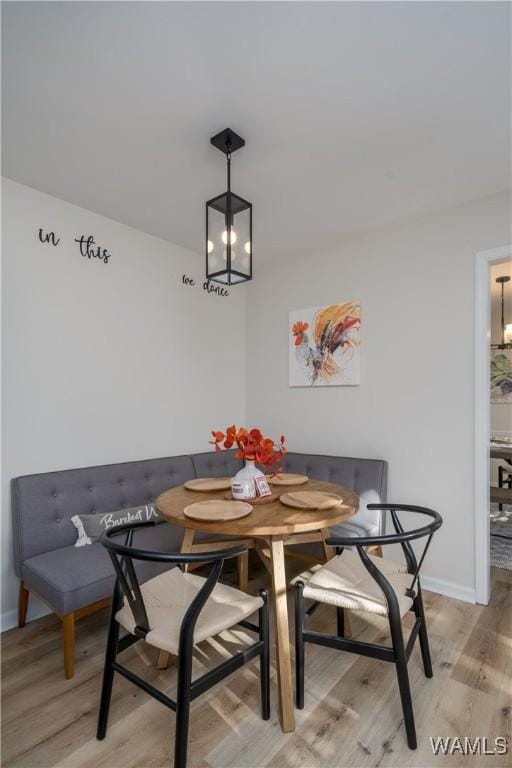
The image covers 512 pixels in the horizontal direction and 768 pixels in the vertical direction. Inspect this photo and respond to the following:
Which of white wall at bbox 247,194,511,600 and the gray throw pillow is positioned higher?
white wall at bbox 247,194,511,600

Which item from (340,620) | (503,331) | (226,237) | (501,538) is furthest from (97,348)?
(503,331)

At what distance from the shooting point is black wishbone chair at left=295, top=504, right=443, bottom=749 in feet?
4.80

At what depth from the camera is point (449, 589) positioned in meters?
2.61

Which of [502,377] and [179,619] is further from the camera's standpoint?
[502,377]

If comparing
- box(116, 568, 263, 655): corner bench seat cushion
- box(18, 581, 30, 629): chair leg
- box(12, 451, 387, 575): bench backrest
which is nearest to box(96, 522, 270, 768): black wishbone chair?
box(116, 568, 263, 655): corner bench seat cushion

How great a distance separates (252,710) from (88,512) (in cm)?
140

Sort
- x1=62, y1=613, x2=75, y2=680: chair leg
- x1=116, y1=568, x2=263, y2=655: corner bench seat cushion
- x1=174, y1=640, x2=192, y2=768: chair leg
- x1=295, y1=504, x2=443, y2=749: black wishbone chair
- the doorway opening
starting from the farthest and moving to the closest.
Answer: the doorway opening → x1=62, y1=613, x2=75, y2=680: chair leg → x1=295, y1=504, x2=443, y2=749: black wishbone chair → x1=116, y1=568, x2=263, y2=655: corner bench seat cushion → x1=174, y1=640, x2=192, y2=768: chair leg

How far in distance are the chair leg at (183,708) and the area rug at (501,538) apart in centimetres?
276

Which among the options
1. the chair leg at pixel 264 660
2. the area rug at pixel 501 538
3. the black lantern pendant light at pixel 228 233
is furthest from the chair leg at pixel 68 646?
the area rug at pixel 501 538

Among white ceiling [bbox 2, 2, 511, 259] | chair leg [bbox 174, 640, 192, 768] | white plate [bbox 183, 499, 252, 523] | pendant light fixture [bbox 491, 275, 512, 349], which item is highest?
white ceiling [bbox 2, 2, 511, 259]

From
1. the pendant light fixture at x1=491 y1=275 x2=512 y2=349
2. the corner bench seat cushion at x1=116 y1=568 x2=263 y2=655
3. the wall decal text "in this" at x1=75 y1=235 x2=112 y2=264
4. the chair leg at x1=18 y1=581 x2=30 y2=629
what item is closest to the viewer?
the corner bench seat cushion at x1=116 y1=568 x2=263 y2=655

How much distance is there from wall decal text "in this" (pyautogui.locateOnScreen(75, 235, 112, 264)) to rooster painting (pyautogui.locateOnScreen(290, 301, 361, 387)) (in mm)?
1586

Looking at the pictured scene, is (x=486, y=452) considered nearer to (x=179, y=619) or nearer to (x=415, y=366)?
(x=415, y=366)

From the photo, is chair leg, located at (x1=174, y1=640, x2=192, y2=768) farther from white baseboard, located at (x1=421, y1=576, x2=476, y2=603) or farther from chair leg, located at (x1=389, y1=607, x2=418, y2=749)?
white baseboard, located at (x1=421, y1=576, x2=476, y2=603)
